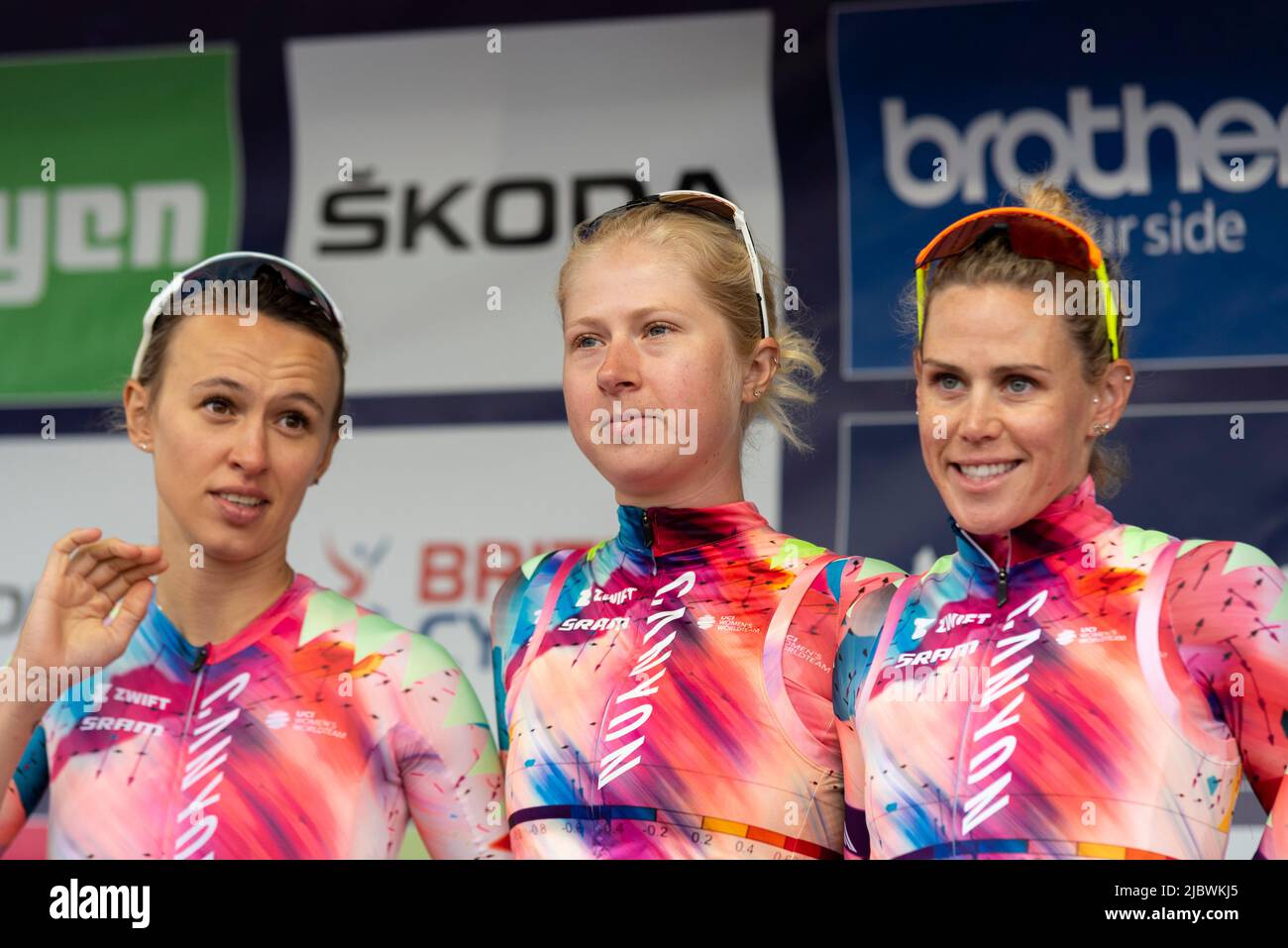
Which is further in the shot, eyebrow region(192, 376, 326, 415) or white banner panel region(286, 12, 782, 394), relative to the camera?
white banner panel region(286, 12, 782, 394)

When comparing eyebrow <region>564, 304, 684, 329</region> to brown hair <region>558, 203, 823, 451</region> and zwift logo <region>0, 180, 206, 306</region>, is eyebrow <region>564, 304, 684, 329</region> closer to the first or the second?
brown hair <region>558, 203, 823, 451</region>

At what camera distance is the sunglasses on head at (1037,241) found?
273cm

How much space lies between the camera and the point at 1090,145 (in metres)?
3.69

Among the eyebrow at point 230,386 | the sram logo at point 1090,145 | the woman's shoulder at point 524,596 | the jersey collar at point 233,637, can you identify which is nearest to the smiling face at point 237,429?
the eyebrow at point 230,386

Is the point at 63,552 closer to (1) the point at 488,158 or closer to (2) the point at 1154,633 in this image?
(1) the point at 488,158

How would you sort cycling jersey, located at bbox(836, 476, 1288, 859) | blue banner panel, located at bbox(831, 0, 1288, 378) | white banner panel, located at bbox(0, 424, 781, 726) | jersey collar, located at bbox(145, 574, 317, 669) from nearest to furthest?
cycling jersey, located at bbox(836, 476, 1288, 859) → jersey collar, located at bbox(145, 574, 317, 669) → blue banner panel, located at bbox(831, 0, 1288, 378) → white banner panel, located at bbox(0, 424, 781, 726)

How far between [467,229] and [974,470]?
163 centimetres

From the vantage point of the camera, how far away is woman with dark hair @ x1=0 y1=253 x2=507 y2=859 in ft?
9.77

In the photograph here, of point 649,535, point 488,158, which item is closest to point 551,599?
point 649,535

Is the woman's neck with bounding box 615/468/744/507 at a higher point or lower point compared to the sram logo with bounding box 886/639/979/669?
higher

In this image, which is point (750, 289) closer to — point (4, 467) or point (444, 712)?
point (444, 712)
